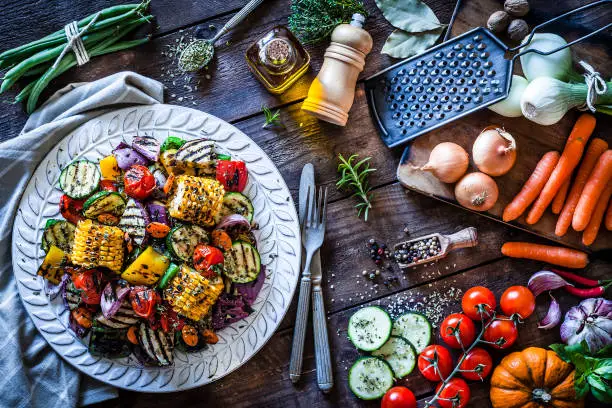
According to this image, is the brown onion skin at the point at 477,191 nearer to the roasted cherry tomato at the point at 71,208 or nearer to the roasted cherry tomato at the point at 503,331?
the roasted cherry tomato at the point at 503,331

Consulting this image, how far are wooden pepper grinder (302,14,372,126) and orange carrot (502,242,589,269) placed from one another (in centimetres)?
95

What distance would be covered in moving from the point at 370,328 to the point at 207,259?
0.83 meters

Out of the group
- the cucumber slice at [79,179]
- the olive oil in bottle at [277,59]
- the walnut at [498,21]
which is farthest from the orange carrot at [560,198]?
the cucumber slice at [79,179]

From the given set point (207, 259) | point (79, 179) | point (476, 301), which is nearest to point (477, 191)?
point (476, 301)

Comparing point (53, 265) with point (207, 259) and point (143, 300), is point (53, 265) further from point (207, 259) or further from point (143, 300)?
point (207, 259)

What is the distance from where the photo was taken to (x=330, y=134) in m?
2.45

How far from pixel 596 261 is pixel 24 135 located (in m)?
2.54

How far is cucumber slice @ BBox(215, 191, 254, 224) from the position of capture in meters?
2.14

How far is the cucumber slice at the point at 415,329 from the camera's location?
2.39m

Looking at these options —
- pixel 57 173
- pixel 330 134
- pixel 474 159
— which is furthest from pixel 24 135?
pixel 474 159

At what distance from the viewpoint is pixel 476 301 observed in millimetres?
2324

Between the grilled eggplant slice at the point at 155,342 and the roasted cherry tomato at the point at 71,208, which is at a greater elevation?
the roasted cherry tomato at the point at 71,208

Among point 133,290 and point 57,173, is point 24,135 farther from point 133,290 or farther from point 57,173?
point 133,290

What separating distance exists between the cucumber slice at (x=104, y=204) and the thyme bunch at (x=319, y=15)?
3.49 ft
